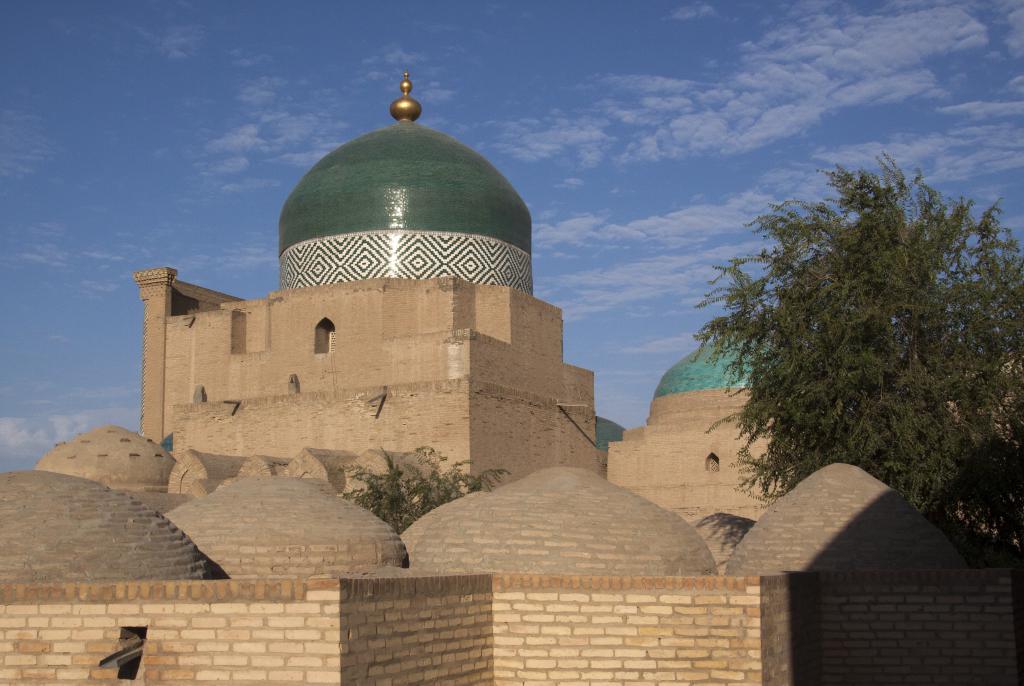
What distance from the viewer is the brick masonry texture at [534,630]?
534 centimetres

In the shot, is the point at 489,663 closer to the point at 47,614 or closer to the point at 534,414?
the point at 47,614

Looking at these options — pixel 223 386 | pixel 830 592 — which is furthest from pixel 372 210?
pixel 830 592

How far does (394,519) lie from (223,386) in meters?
7.52

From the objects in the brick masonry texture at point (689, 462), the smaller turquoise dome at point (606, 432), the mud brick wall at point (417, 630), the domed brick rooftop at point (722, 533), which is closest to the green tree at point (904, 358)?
the domed brick rooftop at point (722, 533)

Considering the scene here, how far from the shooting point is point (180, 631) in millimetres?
5426

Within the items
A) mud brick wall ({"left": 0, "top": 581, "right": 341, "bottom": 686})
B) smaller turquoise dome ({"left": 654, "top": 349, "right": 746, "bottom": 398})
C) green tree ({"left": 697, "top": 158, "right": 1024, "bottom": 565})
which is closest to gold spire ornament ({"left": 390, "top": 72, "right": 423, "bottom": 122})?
smaller turquoise dome ({"left": 654, "top": 349, "right": 746, "bottom": 398})

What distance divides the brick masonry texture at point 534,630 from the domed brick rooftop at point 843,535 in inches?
36.4

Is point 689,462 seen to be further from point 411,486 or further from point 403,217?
point 403,217

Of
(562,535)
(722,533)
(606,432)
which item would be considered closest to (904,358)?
(722,533)

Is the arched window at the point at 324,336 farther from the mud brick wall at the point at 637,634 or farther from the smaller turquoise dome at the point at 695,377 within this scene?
the mud brick wall at the point at 637,634

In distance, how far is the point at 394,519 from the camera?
1594 cm

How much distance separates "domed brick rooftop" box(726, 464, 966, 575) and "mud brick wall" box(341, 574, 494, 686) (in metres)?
2.72

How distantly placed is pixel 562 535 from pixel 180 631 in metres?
3.21

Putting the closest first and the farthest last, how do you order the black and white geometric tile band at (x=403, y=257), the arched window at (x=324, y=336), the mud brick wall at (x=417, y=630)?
the mud brick wall at (x=417, y=630) → the arched window at (x=324, y=336) → the black and white geometric tile band at (x=403, y=257)
